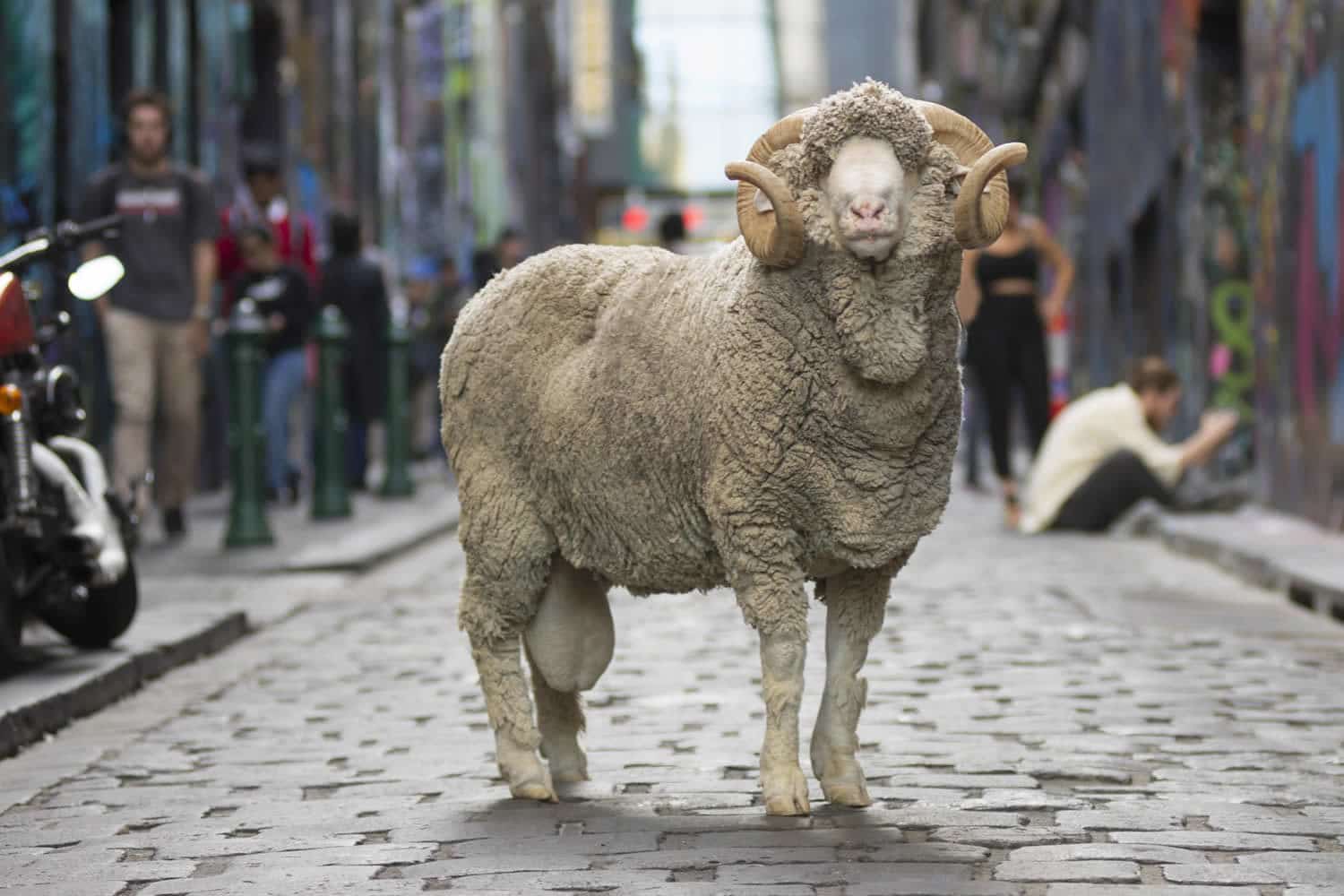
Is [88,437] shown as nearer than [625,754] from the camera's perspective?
No

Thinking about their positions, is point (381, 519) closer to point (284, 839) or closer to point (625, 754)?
point (625, 754)

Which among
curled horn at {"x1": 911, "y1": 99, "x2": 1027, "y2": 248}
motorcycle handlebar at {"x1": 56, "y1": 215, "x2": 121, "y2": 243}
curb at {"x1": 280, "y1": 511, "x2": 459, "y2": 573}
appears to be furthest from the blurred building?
curled horn at {"x1": 911, "y1": 99, "x2": 1027, "y2": 248}

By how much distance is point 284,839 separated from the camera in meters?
5.25

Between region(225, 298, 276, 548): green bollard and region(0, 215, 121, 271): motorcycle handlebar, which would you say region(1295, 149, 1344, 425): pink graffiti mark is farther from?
region(0, 215, 121, 271): motorcycle handlebar

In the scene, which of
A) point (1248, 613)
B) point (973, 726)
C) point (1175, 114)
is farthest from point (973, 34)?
point (973, 726)

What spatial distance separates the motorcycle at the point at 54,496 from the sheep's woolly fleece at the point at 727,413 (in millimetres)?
2087

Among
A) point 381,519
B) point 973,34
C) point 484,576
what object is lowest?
point 381,519

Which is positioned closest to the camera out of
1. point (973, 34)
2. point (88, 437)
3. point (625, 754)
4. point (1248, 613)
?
point (625, 754)

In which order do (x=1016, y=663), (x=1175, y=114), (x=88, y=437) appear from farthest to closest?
(x=1175, y=114)
(x=88, y=437)
(x=1016, y=663)

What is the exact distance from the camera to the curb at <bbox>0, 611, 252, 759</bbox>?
6801 mm

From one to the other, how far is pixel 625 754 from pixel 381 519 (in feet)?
31.6

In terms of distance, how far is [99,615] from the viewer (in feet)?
27.0

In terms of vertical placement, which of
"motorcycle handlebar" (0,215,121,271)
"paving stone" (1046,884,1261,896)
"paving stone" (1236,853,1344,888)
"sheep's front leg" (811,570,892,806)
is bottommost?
"paving stone" (1236,853,1344,888)

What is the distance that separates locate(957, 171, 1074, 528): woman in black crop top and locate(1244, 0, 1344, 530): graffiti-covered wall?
131 centimetres
